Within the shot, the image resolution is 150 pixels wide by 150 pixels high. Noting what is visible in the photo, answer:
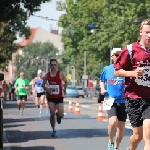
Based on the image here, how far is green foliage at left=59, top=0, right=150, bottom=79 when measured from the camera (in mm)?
65938

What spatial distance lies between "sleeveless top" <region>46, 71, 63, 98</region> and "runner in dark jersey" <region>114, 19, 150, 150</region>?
7.94 meters

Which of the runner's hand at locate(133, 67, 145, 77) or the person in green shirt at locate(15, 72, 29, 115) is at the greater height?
the runner's hand at locate(133, 67, 145, 77)

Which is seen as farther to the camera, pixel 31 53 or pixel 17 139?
pixel 31 53

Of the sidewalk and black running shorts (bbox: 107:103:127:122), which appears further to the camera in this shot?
the sidewalk

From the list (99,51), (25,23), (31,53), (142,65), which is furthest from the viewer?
(31,53)

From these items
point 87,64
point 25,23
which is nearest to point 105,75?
point 25,23

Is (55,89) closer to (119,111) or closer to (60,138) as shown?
(60,138)

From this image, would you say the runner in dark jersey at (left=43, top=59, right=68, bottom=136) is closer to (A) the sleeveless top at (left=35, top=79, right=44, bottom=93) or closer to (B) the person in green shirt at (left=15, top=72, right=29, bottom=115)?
(B) the person in green shirt at (left=15, top=72, right=29, bottom=115)

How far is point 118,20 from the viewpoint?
65062 mm

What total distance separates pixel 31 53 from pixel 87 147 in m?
148

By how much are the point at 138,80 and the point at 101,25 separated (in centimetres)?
6127

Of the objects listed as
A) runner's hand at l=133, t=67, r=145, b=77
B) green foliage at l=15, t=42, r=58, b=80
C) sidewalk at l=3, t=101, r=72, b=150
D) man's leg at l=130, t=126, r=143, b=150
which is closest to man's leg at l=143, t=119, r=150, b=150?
man's leg at l=130, t=126, r=143, b=150

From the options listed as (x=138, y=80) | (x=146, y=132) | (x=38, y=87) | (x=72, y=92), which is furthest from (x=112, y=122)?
(x=72, y=92)

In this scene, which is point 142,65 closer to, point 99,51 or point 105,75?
point 105,75
